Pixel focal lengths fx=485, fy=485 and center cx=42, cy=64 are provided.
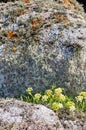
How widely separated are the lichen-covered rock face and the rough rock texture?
1591mm

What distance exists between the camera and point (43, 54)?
8.70 m

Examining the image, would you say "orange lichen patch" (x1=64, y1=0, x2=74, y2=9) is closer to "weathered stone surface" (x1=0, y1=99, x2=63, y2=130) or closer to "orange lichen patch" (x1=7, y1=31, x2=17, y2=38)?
"orange lichen patch" (x1=7, y1=31, x2=17, y2=38)

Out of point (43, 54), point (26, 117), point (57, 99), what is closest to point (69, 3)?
point (43, 54)

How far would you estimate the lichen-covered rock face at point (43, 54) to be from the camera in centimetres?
858

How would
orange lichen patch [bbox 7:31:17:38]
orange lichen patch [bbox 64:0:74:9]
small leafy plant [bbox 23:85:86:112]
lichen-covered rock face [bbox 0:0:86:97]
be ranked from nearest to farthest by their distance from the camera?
1. small leafy plant [bbox 23:85:86:112]
2. lichen-covered rock face [bbox 0:0:86:97]
3. orange lichen patch [bbox 7:31:17:38]
4. orange lichen patch [bbox 64:0:74:9]

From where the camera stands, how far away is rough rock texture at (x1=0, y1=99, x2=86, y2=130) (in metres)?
6.51

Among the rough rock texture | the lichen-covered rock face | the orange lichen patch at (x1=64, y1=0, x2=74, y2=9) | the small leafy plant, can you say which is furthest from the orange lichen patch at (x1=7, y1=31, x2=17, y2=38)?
the rough rock texture

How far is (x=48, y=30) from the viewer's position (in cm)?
903

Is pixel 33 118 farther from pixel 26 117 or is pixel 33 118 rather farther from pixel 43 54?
pixel 43 54

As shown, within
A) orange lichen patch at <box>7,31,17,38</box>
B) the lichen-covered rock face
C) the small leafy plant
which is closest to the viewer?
the small leafy plant

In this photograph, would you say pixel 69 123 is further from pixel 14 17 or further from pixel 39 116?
pixel 14 17

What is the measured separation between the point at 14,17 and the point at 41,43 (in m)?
1.08

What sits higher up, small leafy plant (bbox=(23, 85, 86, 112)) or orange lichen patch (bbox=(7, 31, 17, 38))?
orange lichen patch (bbox=(7, 31, 17, 38))

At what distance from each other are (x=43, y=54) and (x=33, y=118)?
2272 mm
